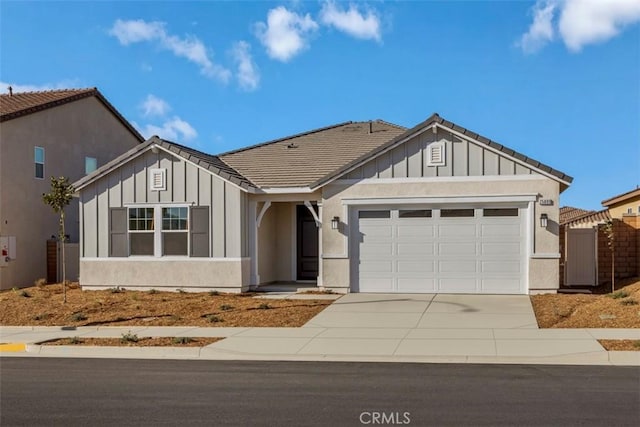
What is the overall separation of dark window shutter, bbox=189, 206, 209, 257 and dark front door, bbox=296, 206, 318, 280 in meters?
3.35

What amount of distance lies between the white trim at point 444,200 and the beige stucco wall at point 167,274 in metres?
3.76

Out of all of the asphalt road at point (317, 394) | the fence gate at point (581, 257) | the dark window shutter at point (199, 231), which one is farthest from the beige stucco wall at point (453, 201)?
the asphalt road at point (317, 394)

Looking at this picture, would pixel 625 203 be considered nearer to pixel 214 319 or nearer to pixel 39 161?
pixel 214 319

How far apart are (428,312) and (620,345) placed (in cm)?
489

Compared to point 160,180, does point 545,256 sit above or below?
below

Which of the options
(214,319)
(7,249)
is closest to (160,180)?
(214,319)

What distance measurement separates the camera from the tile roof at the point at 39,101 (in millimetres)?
A: 22558

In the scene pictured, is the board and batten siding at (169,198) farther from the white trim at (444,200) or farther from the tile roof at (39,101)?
the tile roof at (39,101)

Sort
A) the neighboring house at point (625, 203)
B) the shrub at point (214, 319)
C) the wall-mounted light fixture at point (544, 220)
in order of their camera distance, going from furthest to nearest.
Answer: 1. the neighboring house at point (625, 203)
2. the wall-mounted light fixture at point (544, 220)
3. the shrub at point (214, 319)

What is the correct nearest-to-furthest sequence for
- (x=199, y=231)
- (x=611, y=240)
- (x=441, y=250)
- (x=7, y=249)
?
(x=441, y=250) → (x=611, y=240) → (x=199, y=231) → (x=7, y=249)

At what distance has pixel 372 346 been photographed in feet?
36.5

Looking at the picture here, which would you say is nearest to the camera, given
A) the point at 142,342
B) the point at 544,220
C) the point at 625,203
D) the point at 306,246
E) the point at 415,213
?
the point at 142,342

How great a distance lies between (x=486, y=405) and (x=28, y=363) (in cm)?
730

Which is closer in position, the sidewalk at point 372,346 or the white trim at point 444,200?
the sidewalk at point 372,346
